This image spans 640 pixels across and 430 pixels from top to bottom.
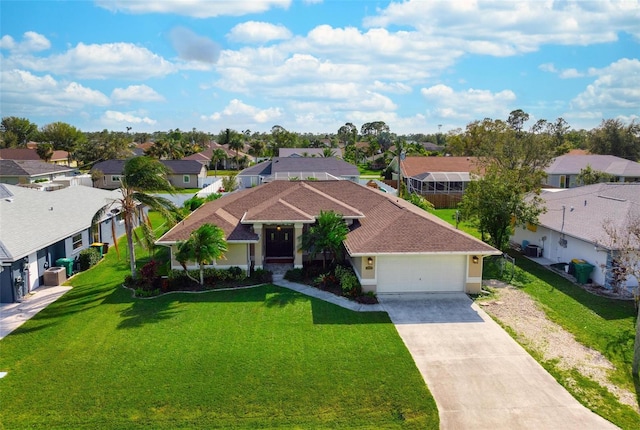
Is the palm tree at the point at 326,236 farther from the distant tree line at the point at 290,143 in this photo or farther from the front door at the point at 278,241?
the distant tree line at the point at 290,143

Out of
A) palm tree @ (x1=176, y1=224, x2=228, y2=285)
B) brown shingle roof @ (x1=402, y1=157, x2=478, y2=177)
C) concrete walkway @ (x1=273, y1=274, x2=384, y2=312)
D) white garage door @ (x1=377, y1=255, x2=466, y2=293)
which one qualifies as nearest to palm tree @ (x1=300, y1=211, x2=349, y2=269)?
concrete walkway @ (x1=273, y1=274, x2=384, y2=312)

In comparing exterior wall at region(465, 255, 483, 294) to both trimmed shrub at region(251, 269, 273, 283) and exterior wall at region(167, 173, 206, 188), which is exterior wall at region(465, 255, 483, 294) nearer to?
trimmed shrub at region(251, 269, 273, 283)

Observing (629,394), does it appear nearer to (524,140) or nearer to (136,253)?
(136,253)

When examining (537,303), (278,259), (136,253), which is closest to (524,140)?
(537,303)

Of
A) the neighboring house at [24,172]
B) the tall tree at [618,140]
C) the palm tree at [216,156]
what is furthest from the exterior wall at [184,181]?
the tall tree at [618,140]

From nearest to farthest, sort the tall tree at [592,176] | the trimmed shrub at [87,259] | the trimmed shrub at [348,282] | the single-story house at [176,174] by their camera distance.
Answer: the trimmed shrub at [348,282], the trimmed shrub at [87,259], the tall tree at [592,176], the single-story house at [176,174]
